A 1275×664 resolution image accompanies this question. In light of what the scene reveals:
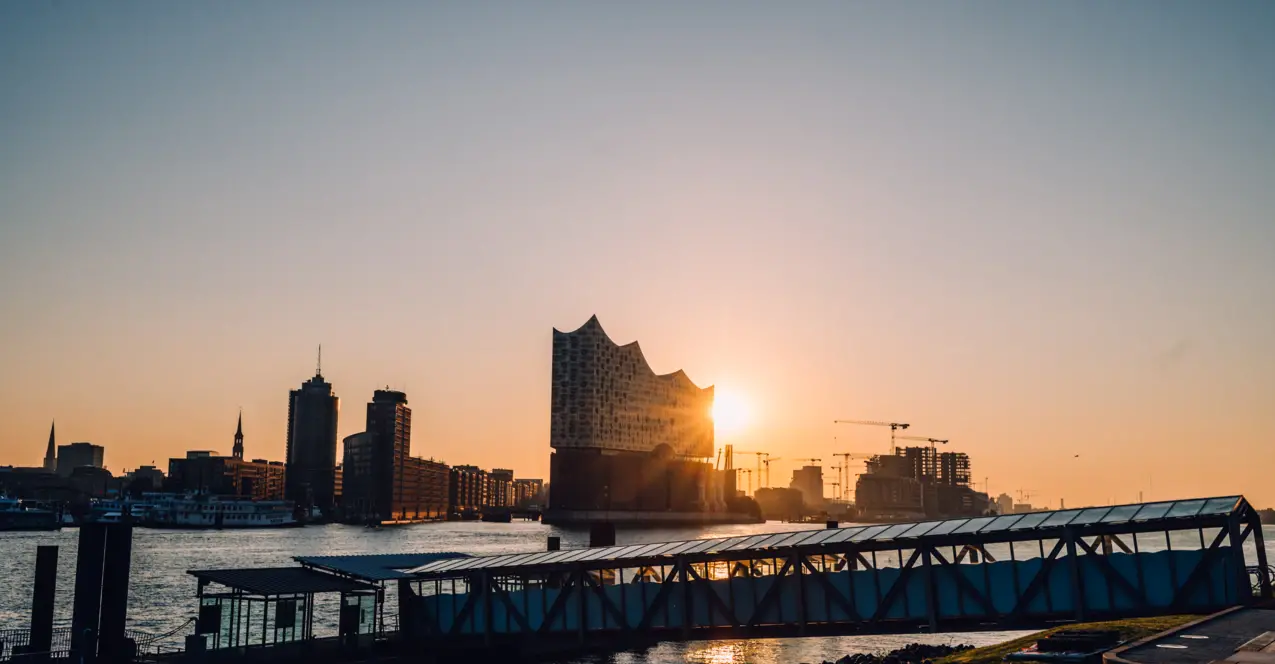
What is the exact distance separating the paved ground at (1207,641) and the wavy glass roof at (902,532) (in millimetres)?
5411

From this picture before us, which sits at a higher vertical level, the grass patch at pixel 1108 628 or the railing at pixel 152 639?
the grass patch at pixel 1108 628

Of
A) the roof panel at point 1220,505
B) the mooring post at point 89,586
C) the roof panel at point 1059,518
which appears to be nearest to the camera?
the roof panel at point 1220,505

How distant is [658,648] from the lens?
72.0 metres

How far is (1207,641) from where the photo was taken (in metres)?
30.6

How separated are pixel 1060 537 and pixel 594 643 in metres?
23.6

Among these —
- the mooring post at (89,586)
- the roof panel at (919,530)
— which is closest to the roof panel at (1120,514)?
the roof panel at (919,530)

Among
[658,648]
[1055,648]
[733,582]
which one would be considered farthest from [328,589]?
[1055,648]

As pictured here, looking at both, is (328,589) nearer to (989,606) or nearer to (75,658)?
(75,658)

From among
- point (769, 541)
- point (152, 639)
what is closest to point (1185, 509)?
point (769, 541)

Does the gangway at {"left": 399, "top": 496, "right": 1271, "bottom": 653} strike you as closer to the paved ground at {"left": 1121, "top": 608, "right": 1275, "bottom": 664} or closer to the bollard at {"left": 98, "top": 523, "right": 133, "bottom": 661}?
the paved ground at {"left": 1121, "top": 608, "right": 1275, "bottom": 664}

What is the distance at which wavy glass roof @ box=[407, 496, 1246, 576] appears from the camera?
4141 centimetres

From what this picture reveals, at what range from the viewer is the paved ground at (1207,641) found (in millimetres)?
27672

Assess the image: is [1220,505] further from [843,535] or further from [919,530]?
[843,535]

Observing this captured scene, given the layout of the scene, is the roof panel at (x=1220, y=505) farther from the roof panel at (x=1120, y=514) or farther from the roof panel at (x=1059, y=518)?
the roof panel at (x=1059, y=518)
